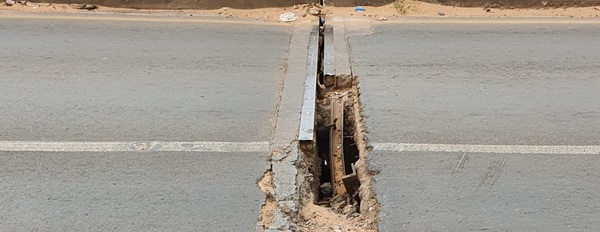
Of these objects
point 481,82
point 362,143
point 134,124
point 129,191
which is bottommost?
point 129,191

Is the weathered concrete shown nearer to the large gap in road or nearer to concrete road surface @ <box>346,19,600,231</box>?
concrete road surface @ <box>346,19,600,231</box>

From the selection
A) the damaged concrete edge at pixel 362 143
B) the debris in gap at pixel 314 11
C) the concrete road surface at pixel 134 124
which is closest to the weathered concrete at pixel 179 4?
the debris in gap at pixel 314 11

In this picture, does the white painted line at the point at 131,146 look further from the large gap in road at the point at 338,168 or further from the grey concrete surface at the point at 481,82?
the grey concrete surface at the point at 481,82

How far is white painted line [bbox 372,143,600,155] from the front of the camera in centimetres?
478

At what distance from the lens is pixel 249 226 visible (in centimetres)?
389

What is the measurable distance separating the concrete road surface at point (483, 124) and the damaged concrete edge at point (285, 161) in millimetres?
618

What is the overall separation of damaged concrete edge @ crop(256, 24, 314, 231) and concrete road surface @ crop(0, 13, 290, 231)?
0.28 ft

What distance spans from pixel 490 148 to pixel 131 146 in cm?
287

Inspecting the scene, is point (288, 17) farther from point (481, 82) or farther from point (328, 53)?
point (481, 82)

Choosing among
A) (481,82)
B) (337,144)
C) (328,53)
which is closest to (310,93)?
(337,144)

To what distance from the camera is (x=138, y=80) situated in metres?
6.16

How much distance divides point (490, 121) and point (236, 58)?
2912 mm

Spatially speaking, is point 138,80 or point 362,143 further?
point 138,80

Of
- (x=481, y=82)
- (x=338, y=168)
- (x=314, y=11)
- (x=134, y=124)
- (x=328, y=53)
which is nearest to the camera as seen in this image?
(x=338, y=168)
